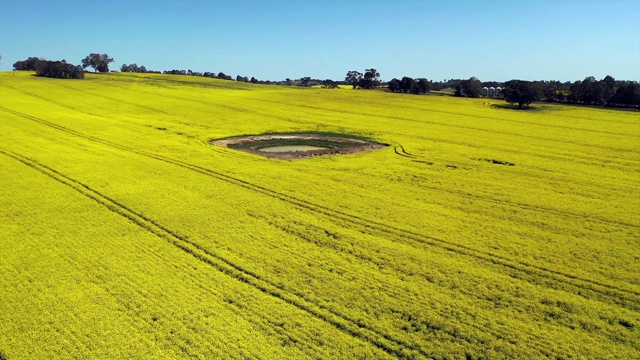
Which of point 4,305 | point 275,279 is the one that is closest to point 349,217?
point 275,279

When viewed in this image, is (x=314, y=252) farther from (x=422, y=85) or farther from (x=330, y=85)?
(x=330, y=85)

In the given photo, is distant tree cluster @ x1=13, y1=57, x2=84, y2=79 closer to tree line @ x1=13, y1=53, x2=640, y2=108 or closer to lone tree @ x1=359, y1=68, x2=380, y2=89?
tree line @ x1=13, y1=53, x2=640, y2=108

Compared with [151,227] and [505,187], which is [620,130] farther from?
[151,227]

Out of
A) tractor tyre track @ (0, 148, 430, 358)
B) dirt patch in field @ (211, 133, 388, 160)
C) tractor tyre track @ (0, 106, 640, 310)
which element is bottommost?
tractor tyre track @ (0, 148, 430, 358)

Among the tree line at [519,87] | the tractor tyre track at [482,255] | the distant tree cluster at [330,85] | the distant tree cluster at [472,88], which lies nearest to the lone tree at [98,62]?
the tree line at [519,87]

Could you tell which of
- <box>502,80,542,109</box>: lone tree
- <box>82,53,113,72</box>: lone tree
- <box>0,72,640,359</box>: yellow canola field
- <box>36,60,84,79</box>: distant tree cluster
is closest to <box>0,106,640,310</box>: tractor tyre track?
<box>0,72,640,359</box>: yellow canola field
